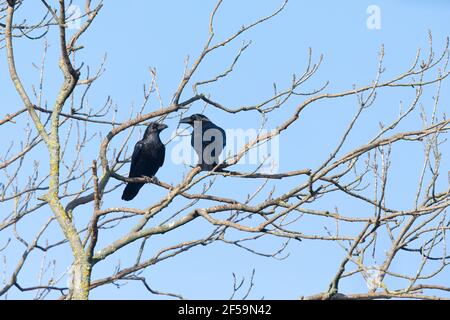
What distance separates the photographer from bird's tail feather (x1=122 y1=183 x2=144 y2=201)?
1009cm

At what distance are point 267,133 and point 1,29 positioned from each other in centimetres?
329

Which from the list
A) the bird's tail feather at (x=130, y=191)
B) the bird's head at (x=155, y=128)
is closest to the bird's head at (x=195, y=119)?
the bird's head at (x=155, y=128)

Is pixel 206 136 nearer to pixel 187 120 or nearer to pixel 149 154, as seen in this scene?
pixel 187 120

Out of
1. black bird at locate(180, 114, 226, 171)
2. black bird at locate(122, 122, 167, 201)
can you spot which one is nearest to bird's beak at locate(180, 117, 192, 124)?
black bird at locate(180, 114, 226, 171)

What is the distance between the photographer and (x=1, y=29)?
875 cm

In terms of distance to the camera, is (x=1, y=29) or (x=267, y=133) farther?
(x=1, y=29)

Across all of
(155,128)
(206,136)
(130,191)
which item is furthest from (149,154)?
(206,136)

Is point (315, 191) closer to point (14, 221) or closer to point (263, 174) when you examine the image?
point (263, 174)

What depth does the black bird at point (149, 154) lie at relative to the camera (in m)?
9.88

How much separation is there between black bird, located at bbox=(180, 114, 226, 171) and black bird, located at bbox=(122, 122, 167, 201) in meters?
0.61

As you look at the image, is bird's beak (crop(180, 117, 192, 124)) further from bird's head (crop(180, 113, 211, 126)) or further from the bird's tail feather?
the bird's tail feather

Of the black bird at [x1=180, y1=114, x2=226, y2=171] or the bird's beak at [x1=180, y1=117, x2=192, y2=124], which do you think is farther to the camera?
the bird's beak at [x1=180, y1=117, x2=192, y2=124]

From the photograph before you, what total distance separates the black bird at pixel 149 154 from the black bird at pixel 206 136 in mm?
607
